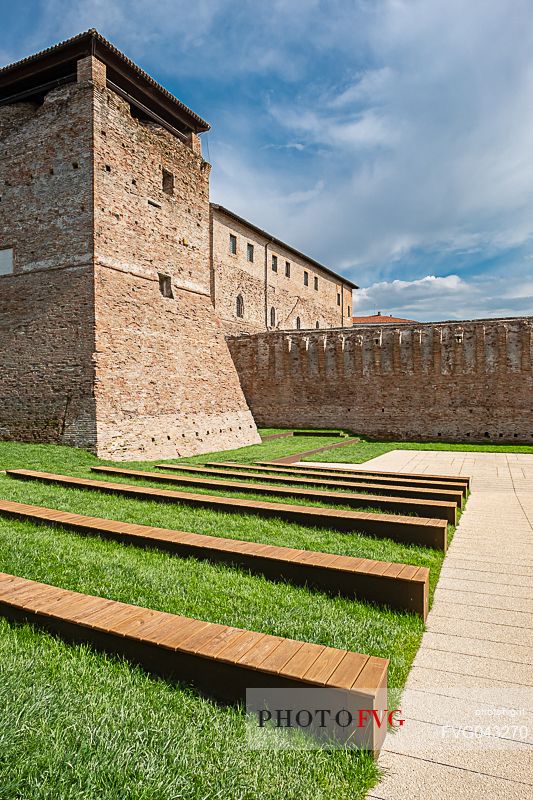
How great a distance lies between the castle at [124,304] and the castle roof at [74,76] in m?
0.05

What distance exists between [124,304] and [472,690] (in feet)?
41.8

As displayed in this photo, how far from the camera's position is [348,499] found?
21.3 feet

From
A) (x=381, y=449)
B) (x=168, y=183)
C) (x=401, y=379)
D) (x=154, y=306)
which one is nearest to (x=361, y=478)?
(x=381, y=449)

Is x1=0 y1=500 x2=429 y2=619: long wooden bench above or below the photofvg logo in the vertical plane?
above

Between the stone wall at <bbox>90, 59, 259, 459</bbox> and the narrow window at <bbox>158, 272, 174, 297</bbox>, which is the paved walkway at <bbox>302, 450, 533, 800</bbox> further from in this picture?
the narrow window at <bbox>158, 272, 174, 297</bbox>

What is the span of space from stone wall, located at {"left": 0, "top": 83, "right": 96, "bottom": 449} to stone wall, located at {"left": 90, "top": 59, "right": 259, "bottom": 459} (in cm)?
40

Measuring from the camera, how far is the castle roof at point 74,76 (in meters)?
13.1

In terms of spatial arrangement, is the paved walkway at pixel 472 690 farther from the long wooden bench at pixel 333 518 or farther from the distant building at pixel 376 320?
the distant building at pixel 376 320

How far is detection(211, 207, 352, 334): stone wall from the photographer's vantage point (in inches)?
976

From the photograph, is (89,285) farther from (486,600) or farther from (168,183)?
(486,600)

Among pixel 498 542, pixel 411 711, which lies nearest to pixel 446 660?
pixel 411 711

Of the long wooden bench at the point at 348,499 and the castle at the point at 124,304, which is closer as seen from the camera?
the long wooden bench at the point at 348,499

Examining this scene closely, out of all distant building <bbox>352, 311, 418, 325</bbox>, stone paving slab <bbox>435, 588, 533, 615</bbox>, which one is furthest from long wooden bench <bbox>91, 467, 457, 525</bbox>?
distant building <bbox>352, 311, 418, 325</bbox>

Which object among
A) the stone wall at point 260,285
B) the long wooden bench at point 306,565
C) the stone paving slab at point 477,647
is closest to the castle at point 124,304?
the stone wall at point 260,285
